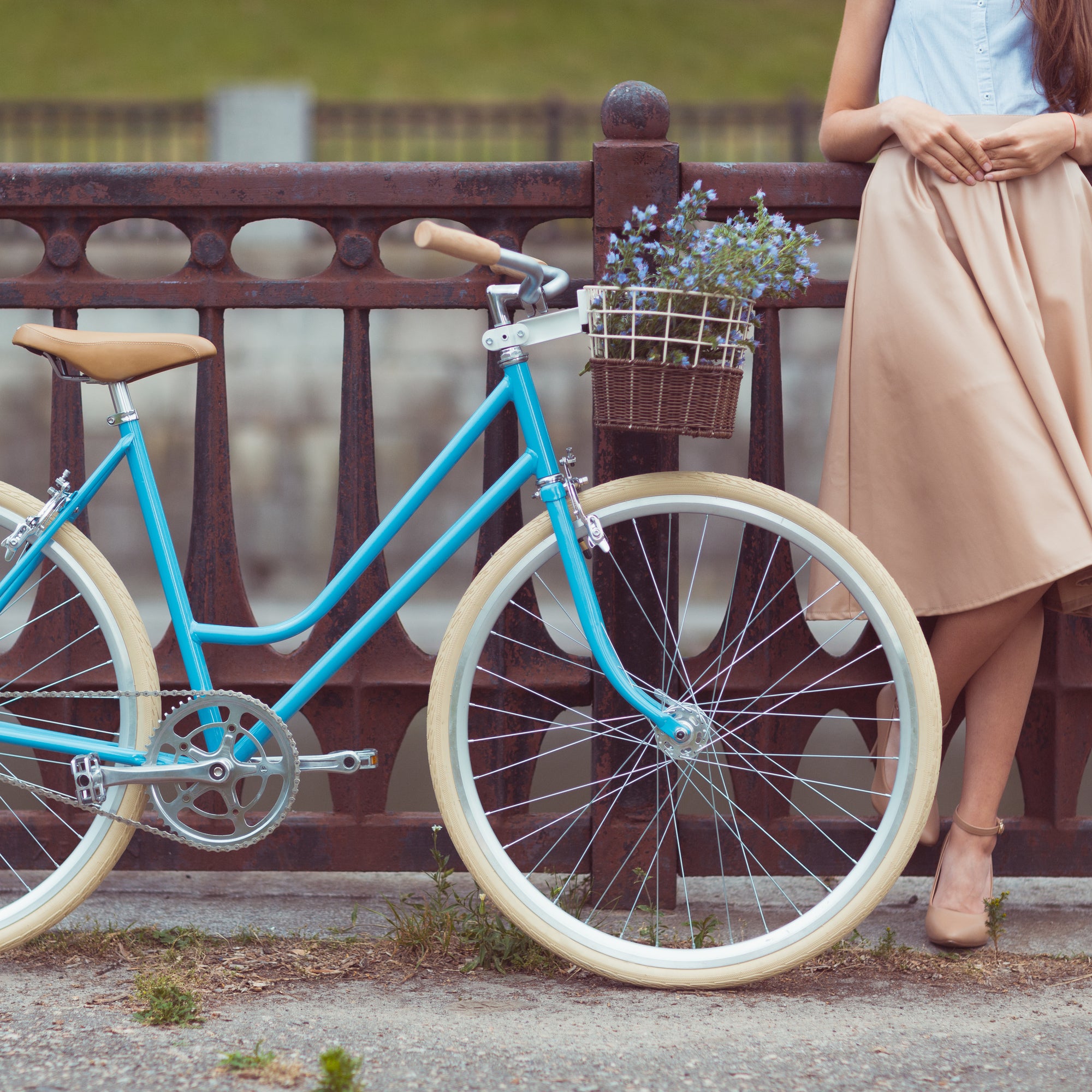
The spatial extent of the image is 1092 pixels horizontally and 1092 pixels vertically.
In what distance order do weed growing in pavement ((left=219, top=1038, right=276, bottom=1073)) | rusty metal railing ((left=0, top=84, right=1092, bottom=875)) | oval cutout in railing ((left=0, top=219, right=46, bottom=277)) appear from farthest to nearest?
1. oval cutout in railing ((left=0, top=219, right=46, bottom=277))
2. rusty metal railing ((left=0, top=84, right=1092, bottom=875))
3. weed growing in pavement ((left=219, top=1038, right=276, bottom=1073))

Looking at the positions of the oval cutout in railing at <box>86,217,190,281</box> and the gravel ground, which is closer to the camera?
the gravel ground

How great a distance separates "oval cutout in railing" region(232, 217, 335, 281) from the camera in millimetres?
9086

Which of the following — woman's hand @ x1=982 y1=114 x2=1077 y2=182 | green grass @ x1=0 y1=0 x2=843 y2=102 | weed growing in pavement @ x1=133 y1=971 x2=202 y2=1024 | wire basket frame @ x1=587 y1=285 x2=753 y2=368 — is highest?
green grass @ x1=0 y1=0 x2=843 y2=102

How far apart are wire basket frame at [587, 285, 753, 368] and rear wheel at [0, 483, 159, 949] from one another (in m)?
1.02

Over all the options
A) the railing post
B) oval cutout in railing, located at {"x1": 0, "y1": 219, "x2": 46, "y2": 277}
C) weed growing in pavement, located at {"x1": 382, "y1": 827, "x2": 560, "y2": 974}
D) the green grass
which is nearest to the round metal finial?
the railing post

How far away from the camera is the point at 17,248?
30.8 ft

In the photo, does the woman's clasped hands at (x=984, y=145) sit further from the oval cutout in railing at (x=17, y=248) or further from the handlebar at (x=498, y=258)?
the oval cutout in railing at (x=17, y=248)

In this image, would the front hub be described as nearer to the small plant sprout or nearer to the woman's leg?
the woman's leg

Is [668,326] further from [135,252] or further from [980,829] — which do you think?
[135,252]

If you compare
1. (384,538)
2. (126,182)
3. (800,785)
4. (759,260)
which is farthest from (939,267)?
(800,785)

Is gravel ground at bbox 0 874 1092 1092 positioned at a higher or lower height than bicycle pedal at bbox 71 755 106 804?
lower

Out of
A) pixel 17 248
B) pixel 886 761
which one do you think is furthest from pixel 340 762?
pixel 17 248

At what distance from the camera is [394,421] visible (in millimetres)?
9570

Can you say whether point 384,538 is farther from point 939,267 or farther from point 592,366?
point 939,267
